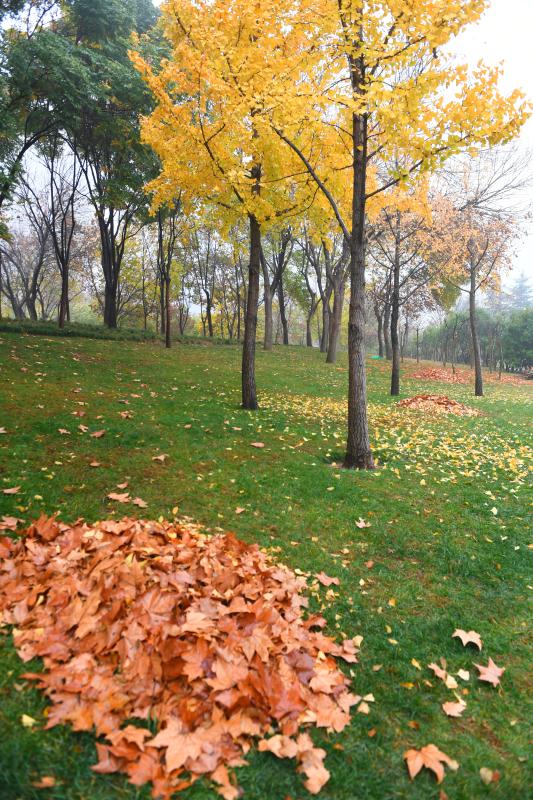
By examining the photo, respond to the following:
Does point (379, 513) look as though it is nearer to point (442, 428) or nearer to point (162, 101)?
point (442, 428)

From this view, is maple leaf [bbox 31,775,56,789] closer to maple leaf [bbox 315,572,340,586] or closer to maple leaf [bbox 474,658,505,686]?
maple leaf [bbox 315,572,340,586]

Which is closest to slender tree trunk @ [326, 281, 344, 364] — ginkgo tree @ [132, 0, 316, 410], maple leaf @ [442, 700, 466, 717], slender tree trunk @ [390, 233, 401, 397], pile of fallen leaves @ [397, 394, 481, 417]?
slender tree trunk @ [390, 233, 401, 397]

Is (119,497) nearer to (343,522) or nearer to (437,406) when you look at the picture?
(343,522)

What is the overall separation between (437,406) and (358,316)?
713 cm

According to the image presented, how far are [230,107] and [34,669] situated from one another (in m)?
7.50

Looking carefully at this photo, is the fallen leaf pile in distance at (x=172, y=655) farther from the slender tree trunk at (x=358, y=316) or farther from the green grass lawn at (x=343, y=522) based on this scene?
the slender tree trunk at (x=358, y=316)

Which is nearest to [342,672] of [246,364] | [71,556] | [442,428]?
[71,556]

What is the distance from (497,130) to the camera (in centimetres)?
532

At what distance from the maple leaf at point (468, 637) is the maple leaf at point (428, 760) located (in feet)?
3.30

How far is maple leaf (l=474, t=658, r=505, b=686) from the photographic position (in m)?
2.77

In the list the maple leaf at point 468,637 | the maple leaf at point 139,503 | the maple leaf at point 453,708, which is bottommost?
the maple leaf at point 453,708

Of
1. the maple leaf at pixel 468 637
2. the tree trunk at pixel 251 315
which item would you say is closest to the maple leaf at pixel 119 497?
the maple leaf at pixel 468 637

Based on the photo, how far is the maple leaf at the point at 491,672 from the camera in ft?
9.07

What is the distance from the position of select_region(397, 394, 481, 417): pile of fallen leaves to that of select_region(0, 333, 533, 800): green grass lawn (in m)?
0.94
